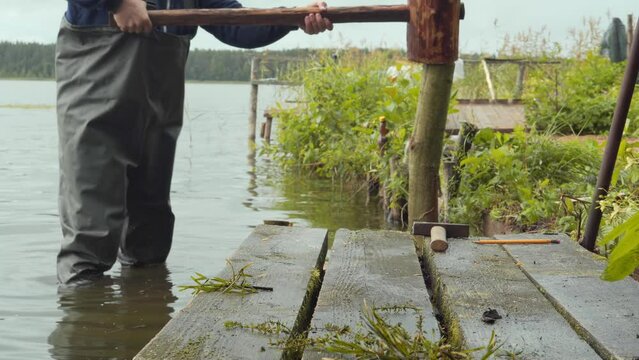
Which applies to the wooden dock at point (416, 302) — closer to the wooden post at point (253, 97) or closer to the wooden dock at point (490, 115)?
the wooden dock at point (490, 115)

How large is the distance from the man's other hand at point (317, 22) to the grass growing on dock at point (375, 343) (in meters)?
2.51

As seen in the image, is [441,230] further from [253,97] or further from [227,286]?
[253,97]

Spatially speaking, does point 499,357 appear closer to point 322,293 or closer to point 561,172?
point 322,293

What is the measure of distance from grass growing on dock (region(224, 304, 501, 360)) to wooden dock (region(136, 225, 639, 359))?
11 mm

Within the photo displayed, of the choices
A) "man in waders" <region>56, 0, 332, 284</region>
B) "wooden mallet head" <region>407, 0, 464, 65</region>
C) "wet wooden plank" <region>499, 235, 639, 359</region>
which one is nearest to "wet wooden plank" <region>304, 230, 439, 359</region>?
"wet wooden plank" <region>499, 235, 639, 359</region>

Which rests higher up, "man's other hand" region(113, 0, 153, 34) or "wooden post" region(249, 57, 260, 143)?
"man's other hand" region(113, 0, 153, 34)

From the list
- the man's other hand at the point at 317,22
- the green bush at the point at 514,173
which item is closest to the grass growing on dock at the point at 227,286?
the man's other hand at the point at 317,22

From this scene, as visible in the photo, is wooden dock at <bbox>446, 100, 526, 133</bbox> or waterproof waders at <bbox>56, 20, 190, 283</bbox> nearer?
waterproof waders at <bbox>56, 20, 190, 283</bbox>

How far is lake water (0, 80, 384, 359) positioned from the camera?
4.57 metres

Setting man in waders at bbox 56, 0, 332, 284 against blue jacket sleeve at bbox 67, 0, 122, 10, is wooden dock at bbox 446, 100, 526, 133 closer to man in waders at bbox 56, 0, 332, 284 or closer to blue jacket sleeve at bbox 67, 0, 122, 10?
man in waders at bbox 56, 0, 332, 284

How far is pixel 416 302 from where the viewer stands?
2.57 metres

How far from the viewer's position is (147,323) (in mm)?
4746

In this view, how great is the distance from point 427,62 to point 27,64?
75.2 m

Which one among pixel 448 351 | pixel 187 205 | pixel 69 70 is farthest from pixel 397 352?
pixel 187 205
